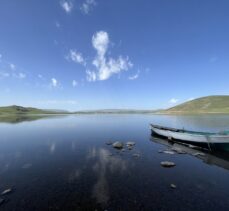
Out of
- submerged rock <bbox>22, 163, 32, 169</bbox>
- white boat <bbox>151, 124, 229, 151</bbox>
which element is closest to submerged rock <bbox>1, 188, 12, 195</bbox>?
submerged rock <bbox>22, 163, 32, 169</bbox>

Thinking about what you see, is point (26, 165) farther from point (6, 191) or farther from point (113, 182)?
point (113, 182)

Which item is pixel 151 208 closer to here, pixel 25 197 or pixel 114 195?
pixel 114 195

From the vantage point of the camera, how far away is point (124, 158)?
915 inches

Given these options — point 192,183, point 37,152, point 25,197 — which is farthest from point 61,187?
point 37,152

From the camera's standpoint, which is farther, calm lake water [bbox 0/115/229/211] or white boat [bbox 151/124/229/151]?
white boat [bbox 151/124/229/151]

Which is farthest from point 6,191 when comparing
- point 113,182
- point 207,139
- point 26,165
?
point 207,139

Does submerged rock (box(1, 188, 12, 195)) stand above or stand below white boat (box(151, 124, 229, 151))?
below

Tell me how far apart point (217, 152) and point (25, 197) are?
28.8m

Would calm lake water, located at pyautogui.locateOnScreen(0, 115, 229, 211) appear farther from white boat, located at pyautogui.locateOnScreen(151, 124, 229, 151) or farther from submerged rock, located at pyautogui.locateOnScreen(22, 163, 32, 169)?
white boat, located at pyautogui.locateOnScreen(151, 124, 229, 151)

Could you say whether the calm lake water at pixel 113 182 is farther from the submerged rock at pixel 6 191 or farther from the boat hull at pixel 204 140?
the boat hull at pixel 204 140

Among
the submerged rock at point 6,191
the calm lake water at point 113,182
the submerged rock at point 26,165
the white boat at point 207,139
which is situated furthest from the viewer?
the white boat at point 207,139

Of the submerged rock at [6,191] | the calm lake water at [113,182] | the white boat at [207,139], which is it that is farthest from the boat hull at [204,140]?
the submerged rock at [6,191]

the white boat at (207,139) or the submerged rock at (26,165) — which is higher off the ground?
the white boat at (207,139)

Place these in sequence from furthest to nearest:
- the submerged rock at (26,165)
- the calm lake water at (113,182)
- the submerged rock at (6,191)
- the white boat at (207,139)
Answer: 1. the white boat at (207,139)
2. the submerged rock at (26,165)
3. the submerged rock at (6,191)
4. the calm lake water at (113,182)
